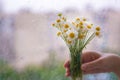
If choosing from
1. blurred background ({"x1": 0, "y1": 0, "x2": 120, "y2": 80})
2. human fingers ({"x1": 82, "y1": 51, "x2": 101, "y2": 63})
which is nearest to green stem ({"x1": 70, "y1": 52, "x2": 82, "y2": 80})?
human fingers ({"x1": 82, "y1": 51, "x2": 101, "y2": 63})

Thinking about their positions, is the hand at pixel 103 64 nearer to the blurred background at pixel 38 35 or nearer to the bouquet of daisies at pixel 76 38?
the bouquet of daisies at pixel 76 38

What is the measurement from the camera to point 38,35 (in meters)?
1.63

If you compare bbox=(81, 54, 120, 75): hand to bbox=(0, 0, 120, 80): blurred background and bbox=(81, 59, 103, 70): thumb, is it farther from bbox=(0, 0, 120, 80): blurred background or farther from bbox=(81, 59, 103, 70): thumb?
bbox=(0, 0, 120, 80): blurred background

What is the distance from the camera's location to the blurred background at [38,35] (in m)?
1.61

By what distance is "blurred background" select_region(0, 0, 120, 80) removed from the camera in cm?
161

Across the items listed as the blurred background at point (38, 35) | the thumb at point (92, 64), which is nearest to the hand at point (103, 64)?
the thumb at point (92, 64)

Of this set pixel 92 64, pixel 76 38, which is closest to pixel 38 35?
pixel 76 38

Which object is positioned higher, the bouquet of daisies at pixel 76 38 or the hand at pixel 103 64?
the bouquet of daisies at pixel 76 38

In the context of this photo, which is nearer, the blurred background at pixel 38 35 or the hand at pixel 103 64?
the hand at pixel 103 64

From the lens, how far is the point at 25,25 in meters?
1.62

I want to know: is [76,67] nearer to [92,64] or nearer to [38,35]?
[92,64]

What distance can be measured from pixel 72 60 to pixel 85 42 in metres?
0.13

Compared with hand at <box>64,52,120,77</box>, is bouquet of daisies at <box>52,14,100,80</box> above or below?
above

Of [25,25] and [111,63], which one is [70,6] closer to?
[25,25]
